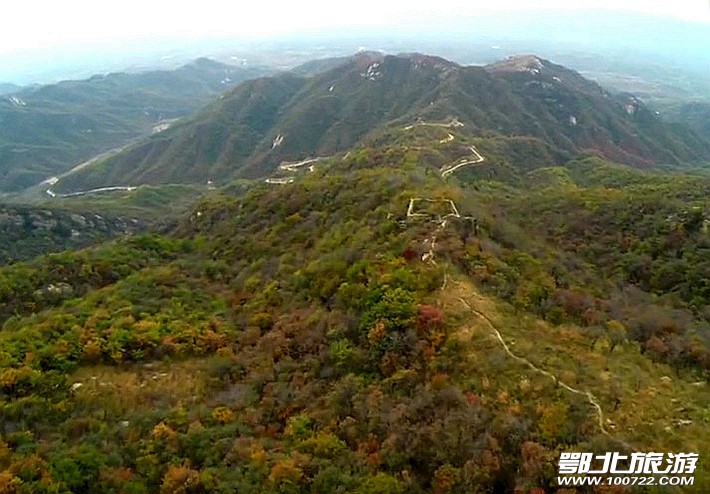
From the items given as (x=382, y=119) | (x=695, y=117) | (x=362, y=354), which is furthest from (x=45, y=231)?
(x=695, y=117)

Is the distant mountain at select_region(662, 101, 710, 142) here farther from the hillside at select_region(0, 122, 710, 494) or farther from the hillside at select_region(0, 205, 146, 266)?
the hillside at select_region(0, 122, 710, 494)

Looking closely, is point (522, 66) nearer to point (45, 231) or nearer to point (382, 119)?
point (382, 119)

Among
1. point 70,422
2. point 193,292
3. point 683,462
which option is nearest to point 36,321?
point 193,292

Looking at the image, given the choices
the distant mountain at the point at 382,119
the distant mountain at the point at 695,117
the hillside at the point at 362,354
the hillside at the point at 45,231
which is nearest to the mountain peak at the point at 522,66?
the distant mountain at the point at 382,119

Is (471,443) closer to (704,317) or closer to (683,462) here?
(683,462)

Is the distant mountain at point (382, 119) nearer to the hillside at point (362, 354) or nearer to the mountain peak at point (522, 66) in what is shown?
the mountain peak at point (522, 66)

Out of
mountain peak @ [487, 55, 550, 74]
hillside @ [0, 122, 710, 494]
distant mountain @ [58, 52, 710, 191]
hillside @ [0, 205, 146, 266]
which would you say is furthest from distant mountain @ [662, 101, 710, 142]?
hillside @ [0, 122, 710, 494]

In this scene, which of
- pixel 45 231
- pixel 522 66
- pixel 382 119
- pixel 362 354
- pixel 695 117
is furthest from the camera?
pixel 695 117
